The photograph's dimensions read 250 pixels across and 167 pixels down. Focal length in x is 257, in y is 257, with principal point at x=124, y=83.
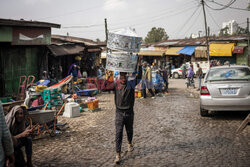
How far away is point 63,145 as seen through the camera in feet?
20.7

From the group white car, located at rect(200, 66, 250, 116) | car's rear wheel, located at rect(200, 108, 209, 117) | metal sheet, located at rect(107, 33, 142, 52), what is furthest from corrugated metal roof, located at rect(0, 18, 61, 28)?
car's rear wheel, located at rect(200, 108, 209, 117)

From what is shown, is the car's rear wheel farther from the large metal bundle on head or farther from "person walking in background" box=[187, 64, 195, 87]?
"person walking in background" box=[187, 64, 195, 87]

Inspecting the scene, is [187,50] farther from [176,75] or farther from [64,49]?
[64,49]

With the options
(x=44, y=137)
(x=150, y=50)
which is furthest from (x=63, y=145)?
(x=150, y=50)

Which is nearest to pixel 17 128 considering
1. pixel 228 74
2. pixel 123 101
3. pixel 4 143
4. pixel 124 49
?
pixel 4 143

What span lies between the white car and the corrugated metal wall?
9.23m

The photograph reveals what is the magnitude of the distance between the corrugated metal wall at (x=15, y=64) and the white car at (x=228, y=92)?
9.23 meters

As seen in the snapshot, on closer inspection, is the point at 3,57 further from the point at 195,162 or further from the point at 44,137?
the point at 195,162

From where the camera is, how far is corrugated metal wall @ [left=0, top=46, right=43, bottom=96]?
490 inches

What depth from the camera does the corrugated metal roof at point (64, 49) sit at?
1545cm

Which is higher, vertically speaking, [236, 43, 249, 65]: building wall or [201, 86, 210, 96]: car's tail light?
A: [236, 43, 249, 65]: building wall

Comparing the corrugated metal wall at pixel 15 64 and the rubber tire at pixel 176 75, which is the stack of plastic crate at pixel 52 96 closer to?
the corrugated metal wall at pixel 15 64

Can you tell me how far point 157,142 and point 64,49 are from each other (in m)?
12.0

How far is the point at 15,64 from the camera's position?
13.2 m
